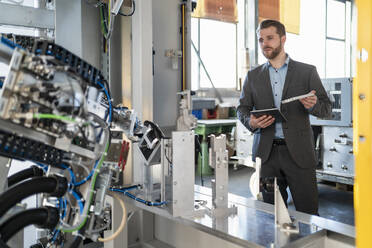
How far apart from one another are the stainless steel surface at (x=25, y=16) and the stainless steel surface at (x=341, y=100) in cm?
301

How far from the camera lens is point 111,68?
226cm

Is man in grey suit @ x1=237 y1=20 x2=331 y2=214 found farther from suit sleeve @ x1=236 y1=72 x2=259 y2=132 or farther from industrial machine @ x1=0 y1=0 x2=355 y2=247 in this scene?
industrial machine @ x1=0 y1=0 x2=355 y2=247

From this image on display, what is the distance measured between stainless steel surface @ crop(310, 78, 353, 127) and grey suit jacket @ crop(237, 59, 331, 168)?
1790mm

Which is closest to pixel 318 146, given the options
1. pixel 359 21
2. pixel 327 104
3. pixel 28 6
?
pixel 327 104

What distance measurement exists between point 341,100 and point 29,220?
369 centimetres

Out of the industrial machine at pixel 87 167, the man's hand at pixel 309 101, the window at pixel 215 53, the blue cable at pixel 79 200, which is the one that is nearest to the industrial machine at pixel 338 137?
the man's hand at pixel 309 101

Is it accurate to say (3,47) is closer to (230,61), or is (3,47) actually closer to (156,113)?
(156,113)

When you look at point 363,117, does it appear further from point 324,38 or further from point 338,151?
point 324,38

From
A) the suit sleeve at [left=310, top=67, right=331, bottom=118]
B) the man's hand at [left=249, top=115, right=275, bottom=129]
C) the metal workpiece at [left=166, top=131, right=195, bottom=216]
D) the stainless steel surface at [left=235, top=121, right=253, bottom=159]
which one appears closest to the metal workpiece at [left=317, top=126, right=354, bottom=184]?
the stainless steel surface at [left=235, top=121, right=253, bottom=159]

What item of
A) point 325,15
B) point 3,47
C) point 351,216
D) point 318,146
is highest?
point 325,15

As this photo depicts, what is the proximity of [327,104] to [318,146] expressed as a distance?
79.6 inches

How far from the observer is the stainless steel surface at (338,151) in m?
3.90

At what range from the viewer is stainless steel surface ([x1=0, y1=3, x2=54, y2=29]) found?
195cm

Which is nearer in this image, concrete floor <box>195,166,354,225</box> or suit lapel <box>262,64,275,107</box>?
suit lapel <box>262,64,275,107</box>
